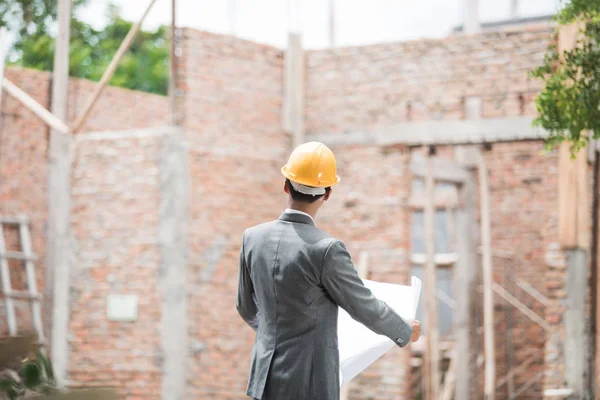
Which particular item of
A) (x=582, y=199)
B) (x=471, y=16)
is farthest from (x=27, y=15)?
(x=582, y=199)

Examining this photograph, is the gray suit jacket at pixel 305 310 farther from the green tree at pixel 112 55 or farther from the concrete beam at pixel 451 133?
the green tree at pixel 112 55

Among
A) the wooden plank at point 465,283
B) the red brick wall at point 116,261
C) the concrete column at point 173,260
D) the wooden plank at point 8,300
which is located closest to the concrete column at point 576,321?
the wooden plank at point 465,283

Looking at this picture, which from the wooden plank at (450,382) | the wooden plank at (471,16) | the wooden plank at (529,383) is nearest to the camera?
the wooden plank at (450,382)

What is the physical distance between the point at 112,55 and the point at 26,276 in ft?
46.2

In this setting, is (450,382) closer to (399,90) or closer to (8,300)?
(399,90)

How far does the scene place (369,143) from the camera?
25.1 ft

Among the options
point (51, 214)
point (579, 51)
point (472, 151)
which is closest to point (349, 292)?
point (579, 51)

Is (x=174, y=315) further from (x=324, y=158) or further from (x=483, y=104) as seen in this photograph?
(x=324, y=158)

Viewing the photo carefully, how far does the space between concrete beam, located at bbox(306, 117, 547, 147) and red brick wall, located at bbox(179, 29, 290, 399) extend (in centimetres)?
86

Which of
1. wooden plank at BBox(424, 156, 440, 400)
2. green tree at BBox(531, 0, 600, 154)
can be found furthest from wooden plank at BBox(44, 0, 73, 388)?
green tree at BBox(531, 0, 600, 154)

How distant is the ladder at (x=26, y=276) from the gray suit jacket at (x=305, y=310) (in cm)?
615

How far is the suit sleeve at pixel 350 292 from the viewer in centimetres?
301

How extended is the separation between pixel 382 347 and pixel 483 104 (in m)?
4.51

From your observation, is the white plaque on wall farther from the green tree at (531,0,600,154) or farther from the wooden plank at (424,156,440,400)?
the green tree at (531,0,600,154)
